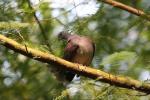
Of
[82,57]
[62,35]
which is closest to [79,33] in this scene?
[62,35]

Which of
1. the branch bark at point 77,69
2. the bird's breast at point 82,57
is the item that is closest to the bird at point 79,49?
the bird's breast at point 82,57

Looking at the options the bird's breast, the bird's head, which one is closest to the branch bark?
the bird's head

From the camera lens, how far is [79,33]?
2.82 metres

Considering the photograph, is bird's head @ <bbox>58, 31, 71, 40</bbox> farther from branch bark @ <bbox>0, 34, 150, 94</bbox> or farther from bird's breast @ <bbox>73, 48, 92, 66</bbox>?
branch bark @ <bbox>0, 34, 150, 94</bbox>

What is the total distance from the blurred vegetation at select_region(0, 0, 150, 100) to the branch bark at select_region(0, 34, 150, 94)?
0.11 ft

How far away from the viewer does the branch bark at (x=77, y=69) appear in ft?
7.02

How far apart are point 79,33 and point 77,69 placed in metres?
0.60

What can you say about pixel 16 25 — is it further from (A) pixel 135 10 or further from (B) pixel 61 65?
(A) pixel 135 10

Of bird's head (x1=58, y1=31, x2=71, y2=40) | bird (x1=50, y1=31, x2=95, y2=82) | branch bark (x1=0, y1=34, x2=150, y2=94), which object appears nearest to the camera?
branch bark (x1=0, y1=34, x2=150, y2=94)

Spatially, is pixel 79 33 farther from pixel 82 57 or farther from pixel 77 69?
pixel 82 57

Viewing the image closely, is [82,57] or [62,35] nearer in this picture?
[62,35]

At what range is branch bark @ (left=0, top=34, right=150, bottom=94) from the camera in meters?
2.14

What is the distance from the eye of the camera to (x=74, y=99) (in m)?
2.89

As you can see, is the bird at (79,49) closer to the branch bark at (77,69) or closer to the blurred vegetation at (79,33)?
the blurred vegetation at (79,33)
